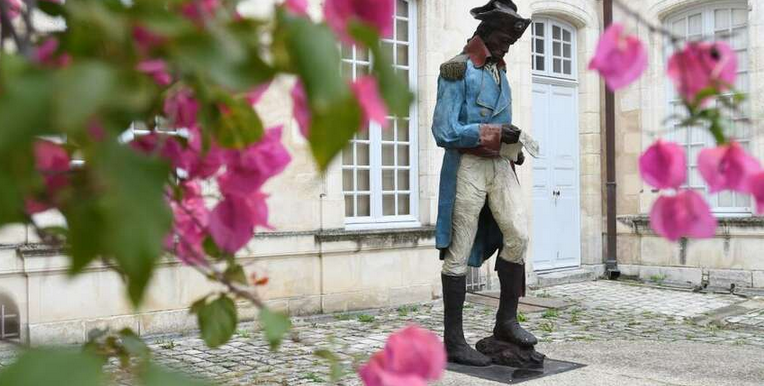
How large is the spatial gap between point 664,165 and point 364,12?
56 centimetres

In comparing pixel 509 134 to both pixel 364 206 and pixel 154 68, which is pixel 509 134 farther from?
pixel 364 206

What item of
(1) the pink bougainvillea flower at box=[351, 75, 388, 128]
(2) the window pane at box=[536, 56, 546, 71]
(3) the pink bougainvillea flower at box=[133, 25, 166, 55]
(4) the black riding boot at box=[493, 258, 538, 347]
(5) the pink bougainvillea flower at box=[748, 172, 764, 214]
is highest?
(2) the window pane at box=[536, 56, 546, 71]

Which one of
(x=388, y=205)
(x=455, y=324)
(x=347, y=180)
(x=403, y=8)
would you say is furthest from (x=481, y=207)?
(x=403, y=8)

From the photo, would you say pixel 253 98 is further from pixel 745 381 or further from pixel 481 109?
pixel 745 381

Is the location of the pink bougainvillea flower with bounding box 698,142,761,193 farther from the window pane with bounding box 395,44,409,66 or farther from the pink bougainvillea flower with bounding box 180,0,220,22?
the window pane with bounding box 395,44,409,66

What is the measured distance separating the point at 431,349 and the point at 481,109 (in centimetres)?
378

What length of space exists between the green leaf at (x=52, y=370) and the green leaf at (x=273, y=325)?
16.9 inches

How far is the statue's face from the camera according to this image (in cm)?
455

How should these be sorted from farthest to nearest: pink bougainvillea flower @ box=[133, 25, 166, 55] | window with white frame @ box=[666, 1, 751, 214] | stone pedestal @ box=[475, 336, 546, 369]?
Result: window with white frame @ box=[666, 1, 751, 214]
stone pedestal @ box=[475, 336, 546, 369]
pink bougainvillea flower @ box=[133, 25, 166, 55]

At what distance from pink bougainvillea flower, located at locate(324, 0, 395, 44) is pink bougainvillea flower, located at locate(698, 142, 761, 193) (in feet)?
1.77

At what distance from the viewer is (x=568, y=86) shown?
11.0m

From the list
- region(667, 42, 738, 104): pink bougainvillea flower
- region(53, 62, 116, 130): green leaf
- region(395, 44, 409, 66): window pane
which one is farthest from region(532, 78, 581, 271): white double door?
region(53, 62, 116, 130): green leaf

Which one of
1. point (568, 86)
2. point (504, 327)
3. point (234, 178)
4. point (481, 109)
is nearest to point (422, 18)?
point (568, 86)

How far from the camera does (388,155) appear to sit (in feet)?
28.2
